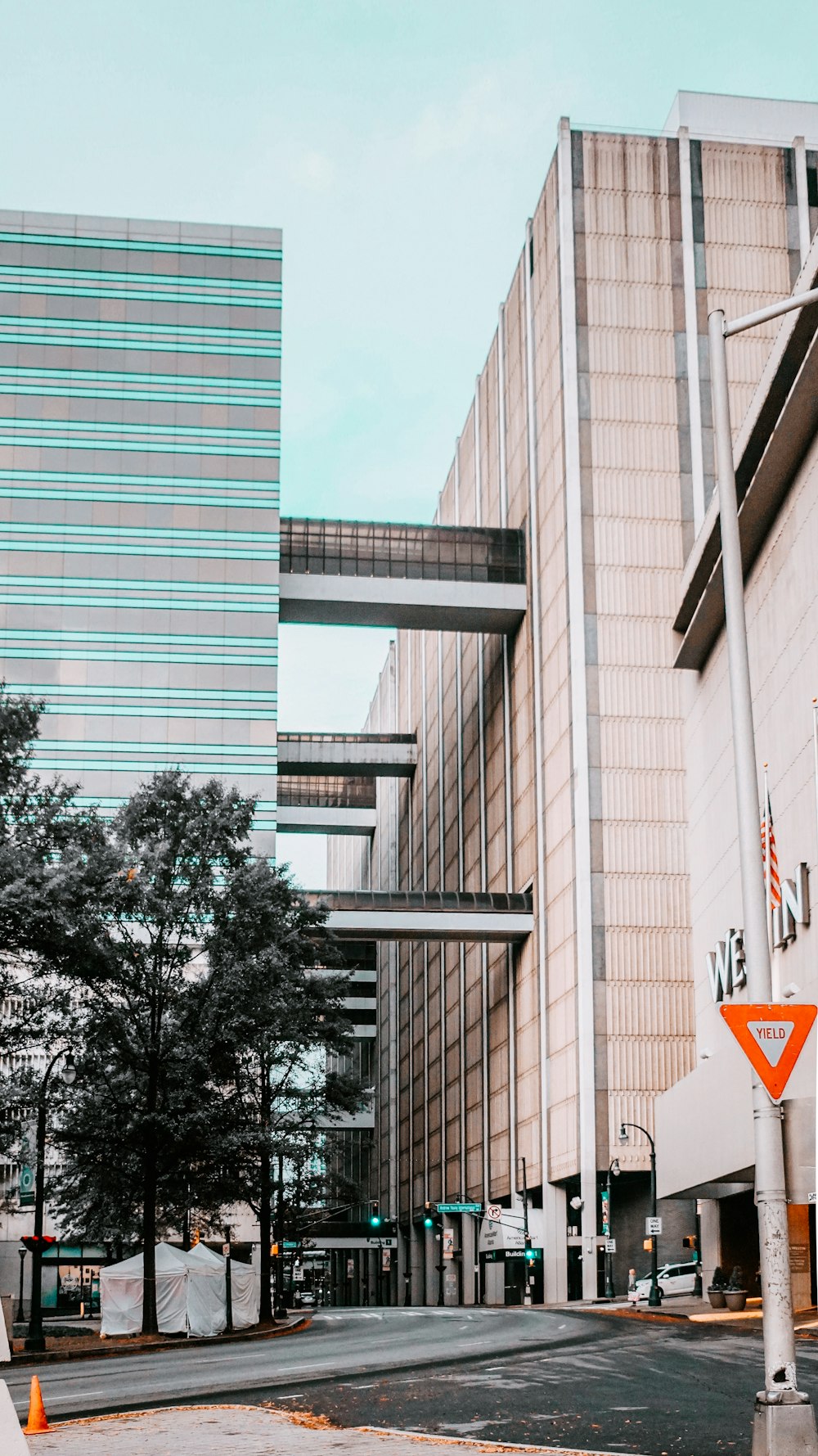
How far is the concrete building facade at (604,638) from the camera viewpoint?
6738 centimetres

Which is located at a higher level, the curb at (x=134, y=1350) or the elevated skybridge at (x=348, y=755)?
the elevated skybridge at (x=348, y=755)

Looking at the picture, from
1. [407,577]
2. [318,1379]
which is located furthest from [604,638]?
[318,1379]

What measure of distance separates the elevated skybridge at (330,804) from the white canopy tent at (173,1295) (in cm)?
8185

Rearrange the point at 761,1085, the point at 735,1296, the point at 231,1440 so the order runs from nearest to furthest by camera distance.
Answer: the point at 761,1085, the point at 231,1440, the point at 735,1296

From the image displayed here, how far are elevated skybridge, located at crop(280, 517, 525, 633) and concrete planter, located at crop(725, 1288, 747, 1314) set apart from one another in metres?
39.4

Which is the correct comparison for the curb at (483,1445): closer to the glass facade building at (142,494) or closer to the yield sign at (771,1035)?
the yield sign at (771,1035)

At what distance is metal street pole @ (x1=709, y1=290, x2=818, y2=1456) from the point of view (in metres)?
11.2

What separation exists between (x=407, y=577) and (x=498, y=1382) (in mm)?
63053

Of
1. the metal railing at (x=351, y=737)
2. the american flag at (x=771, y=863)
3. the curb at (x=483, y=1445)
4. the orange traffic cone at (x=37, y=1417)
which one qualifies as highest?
the metal railing at (x=351, y=737)

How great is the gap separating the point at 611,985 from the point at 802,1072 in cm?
3752

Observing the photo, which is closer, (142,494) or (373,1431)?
(373,1431)

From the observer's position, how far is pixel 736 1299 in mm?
47469

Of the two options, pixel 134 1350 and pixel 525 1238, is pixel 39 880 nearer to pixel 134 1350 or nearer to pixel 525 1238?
pixel 134 1350

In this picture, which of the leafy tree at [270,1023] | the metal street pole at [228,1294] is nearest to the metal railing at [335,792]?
the leafy tree at [270,1023]
